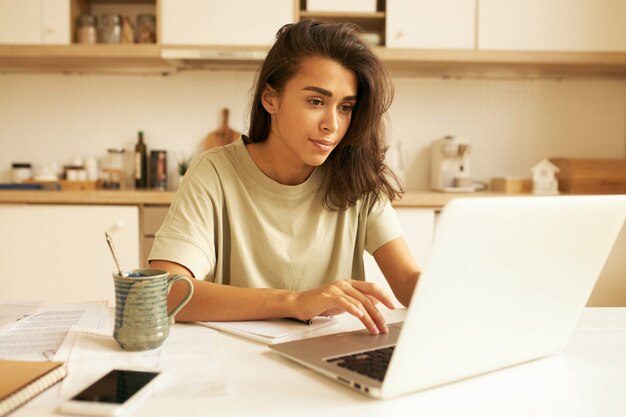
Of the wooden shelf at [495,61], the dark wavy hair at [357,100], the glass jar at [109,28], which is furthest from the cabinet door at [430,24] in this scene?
the dark wavy hair at [357,100]

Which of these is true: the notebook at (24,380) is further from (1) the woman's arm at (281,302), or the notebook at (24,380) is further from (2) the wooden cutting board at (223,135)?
(2) the wooden cutting board at (223,135)

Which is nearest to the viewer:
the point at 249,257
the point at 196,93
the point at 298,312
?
the point at 298,312

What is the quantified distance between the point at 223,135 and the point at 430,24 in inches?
46.0

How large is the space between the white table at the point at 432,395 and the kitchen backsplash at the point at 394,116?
94.2 inches

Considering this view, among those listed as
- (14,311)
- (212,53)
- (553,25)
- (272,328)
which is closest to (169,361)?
(272,328)

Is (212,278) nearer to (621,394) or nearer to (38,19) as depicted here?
(621,394)

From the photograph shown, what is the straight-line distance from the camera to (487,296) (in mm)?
745

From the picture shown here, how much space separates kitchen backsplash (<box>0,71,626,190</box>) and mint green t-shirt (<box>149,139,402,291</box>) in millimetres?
1705

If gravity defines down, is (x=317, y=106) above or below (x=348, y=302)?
above

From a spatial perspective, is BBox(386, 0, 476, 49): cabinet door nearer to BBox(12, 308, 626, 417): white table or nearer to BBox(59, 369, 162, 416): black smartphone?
BBox(12, 308, 626, 417): white table

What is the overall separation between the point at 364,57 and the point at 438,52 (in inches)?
62.3

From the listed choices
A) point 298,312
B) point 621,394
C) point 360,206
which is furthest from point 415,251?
point 621,394

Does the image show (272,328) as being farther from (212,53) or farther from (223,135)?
(223,135)

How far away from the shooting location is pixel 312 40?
1438 millimetres
